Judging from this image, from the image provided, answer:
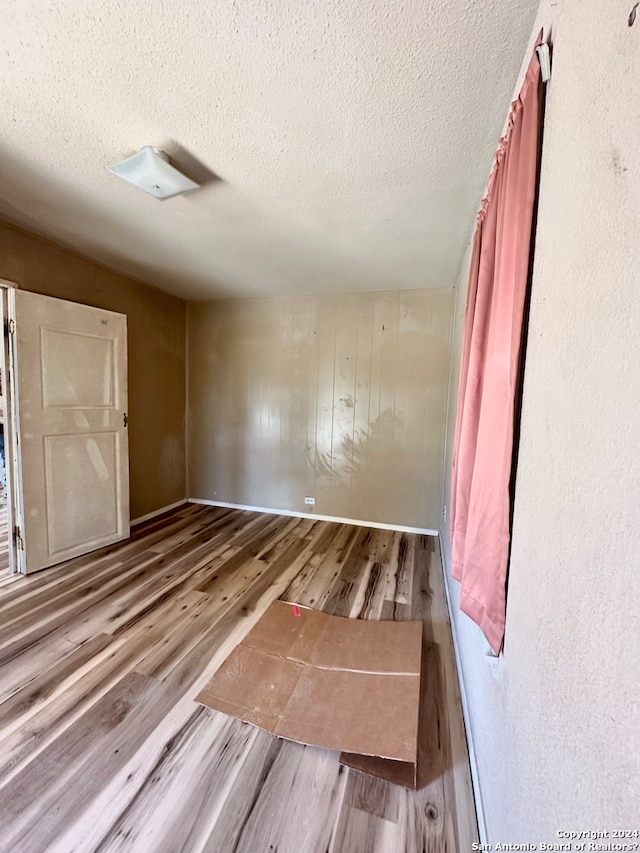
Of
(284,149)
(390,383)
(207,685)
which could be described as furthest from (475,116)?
(207,685)

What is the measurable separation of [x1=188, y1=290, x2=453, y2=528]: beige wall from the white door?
1.13 m

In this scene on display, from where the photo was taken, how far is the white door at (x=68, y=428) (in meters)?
2.27

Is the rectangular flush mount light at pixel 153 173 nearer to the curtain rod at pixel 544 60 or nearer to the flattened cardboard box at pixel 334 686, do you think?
the curtain rod at pixel 544 60

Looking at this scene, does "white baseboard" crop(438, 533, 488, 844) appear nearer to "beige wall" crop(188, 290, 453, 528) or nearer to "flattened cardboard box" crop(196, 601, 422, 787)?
"flattened cardboard box" crop(196, 601, 422, 787)

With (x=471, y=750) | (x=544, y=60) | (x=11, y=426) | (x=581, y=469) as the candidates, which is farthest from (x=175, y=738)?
(x=544, y=60)

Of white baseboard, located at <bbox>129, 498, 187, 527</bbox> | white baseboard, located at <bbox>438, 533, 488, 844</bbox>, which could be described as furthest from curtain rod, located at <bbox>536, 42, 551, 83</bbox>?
white baseboard, located at <bbox>129, 498, 187, 527</bbox>

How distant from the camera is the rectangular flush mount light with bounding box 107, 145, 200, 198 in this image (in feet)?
4.66

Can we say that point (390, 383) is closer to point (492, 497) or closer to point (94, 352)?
point (492, 497)

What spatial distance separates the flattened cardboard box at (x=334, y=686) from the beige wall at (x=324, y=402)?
164 cm

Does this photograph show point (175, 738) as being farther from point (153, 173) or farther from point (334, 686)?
point (153, 173)

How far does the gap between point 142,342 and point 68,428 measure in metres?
1.23

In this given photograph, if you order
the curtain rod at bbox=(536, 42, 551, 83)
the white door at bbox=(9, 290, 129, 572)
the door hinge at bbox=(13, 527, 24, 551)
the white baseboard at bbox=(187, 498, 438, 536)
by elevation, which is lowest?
the white baseboard at bbox=(187, 498, 438, 536)

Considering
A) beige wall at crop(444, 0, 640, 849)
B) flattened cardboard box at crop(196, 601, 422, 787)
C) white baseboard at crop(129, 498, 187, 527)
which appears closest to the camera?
beige wall at crop(444, 0, 640, 849)

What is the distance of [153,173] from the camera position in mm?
1507
